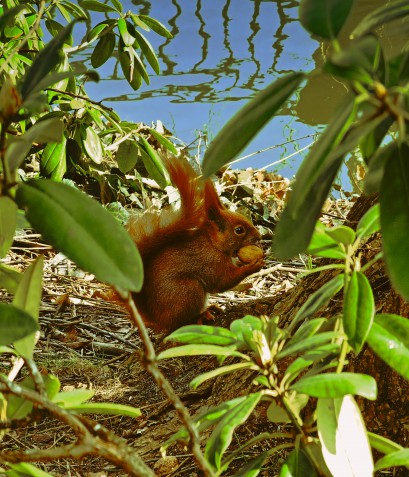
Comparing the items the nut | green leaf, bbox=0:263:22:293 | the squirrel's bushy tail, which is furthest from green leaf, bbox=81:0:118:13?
green leaf, bbox=0:263:22:293

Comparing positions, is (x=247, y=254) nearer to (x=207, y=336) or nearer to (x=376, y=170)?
(x=207, y=336)

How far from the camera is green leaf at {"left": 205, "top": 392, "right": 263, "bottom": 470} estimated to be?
57cm

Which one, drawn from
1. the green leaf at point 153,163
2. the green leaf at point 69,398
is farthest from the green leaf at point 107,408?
the green leaf at point 153,163

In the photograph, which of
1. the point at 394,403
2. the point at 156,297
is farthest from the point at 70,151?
the point at 394,403

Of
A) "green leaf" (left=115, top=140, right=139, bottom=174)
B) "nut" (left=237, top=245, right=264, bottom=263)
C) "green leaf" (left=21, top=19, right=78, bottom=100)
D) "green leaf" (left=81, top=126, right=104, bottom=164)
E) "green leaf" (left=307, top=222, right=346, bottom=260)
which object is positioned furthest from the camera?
"nut" (left=237, top=245, right=264, bottom=263)

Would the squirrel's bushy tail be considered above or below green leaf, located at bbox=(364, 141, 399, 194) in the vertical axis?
below

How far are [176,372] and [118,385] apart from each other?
170 millimetres

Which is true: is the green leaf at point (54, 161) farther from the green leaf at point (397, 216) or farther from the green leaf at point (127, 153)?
the green leaf at point (397, 216)

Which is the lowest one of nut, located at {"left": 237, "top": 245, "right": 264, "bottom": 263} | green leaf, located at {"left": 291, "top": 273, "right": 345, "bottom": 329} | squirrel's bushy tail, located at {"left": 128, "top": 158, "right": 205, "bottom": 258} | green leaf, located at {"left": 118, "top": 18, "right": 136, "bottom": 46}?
nut, located at {"left": 237, "top": 245, "right": 264, "bottom": 263}

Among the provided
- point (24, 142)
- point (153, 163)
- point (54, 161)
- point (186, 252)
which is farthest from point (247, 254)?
point (24, 142)

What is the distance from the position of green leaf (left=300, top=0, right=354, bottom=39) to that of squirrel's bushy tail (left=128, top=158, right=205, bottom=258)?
1.59 meters

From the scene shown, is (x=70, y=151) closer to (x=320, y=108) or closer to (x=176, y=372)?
(x=176, y=372)

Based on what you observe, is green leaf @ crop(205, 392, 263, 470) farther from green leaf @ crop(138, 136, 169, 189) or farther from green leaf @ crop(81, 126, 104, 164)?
green leaf @ crop(81, 126, 104, 164)

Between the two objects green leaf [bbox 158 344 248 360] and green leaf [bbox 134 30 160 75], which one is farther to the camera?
green leaf [bbox 134 30 160 75]
